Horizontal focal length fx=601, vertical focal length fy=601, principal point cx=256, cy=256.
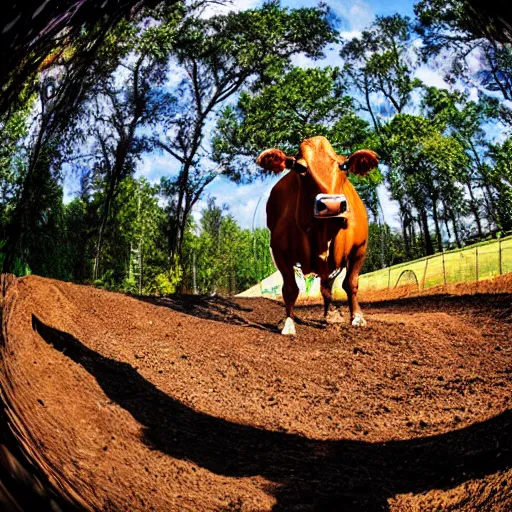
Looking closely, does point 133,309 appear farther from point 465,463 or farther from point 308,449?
point 465,463

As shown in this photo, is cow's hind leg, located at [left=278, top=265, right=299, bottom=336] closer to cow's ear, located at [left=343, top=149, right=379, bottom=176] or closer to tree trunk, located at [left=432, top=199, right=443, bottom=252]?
cow's ear, located at [left=343, top=149, right=379, bottom=176]

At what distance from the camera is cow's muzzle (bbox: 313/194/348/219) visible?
6254 millimetres

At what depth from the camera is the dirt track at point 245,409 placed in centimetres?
245

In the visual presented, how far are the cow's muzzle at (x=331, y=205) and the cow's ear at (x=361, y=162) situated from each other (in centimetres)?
64

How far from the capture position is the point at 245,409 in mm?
4293

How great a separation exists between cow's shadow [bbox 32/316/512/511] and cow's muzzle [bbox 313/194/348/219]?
2889mm

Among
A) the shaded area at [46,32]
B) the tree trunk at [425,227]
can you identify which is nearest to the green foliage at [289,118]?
the tree trunk at [425,227]

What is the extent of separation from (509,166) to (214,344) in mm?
3296

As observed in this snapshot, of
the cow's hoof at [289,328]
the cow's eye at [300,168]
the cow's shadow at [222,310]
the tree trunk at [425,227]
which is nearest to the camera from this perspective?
the tree trunk at [425,227]

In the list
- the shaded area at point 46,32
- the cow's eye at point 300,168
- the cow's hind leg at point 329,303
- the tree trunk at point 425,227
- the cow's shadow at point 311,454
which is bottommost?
the cow's shadow at point 311,454

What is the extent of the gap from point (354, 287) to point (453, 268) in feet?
4.22

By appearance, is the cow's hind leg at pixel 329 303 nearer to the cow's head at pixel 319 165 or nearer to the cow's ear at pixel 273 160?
the cow's head at pixel 319 165

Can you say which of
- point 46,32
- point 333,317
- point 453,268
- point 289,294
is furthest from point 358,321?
point 46,32

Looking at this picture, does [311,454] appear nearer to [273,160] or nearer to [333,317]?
[273,160]
